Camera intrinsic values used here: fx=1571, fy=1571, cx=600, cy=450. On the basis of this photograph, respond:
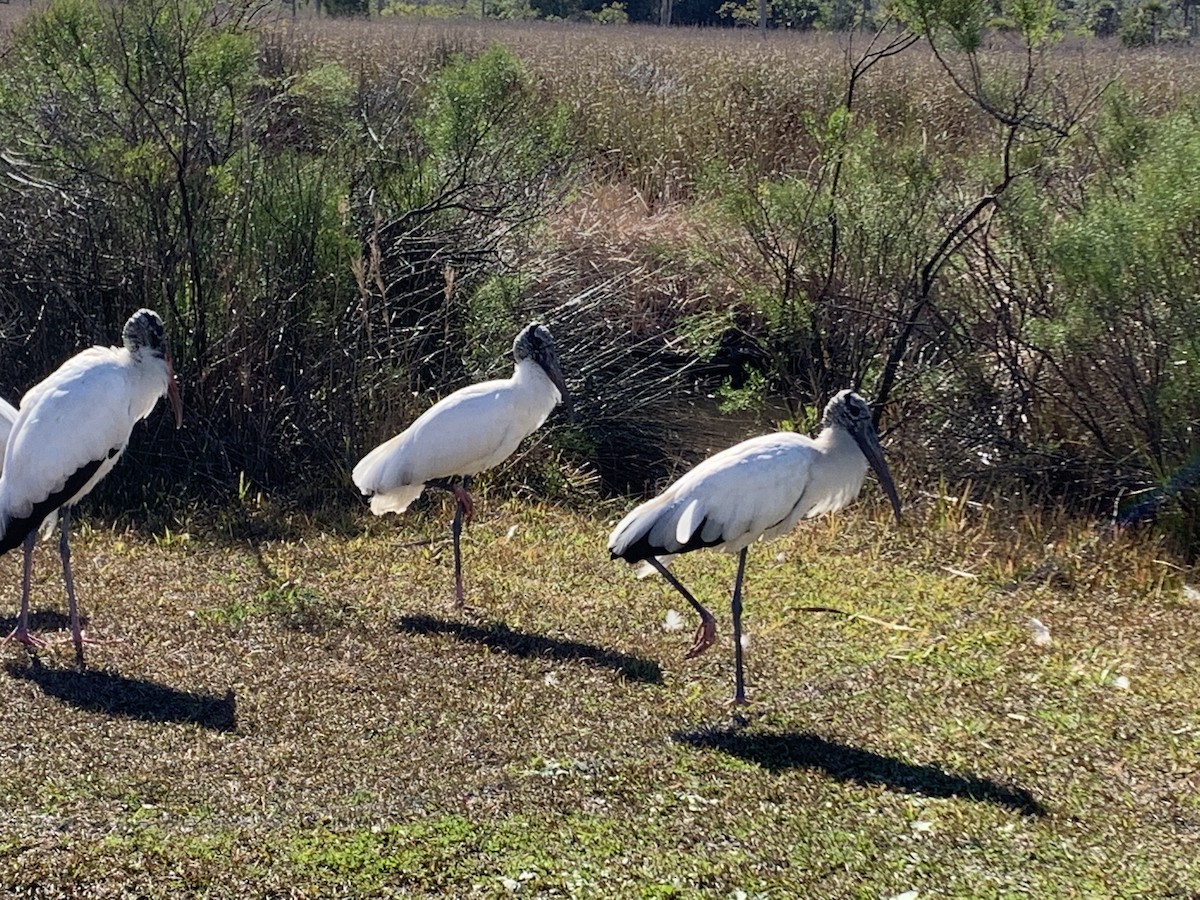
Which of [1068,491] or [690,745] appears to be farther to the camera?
[1068,491]

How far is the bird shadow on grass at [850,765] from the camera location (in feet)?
16.5

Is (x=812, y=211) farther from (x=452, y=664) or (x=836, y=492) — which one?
(x=452, y=664)

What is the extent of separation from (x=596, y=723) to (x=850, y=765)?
918 millimetres

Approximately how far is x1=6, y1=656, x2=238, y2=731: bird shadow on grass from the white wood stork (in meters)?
0.23

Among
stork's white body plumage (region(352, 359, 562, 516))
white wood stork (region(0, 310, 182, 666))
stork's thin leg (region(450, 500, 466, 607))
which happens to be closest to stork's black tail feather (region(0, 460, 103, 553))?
white wood stork (region(0, 310, 182, 666))

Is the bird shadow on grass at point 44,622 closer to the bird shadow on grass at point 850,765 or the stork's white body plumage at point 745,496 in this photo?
the stork's white body plumage at point 745,496

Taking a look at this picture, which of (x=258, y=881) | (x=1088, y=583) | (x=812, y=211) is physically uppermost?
(x=812, y=211)

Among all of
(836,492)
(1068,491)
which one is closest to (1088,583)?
(1068,491)

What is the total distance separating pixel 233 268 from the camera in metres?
9.01

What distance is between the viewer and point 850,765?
529cm

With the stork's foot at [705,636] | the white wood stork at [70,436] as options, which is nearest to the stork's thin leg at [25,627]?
the white wood stork at [70,436]

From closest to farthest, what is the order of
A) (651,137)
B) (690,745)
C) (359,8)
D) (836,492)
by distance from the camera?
(690,745), (836,492), (651,137), (359,8)

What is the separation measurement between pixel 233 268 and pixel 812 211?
341cm

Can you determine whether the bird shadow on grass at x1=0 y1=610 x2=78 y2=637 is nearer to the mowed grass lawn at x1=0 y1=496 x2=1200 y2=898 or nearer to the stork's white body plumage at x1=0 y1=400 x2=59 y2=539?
the mowed grass lawn at x1=0 y1=496 x2=1200 y2=898
